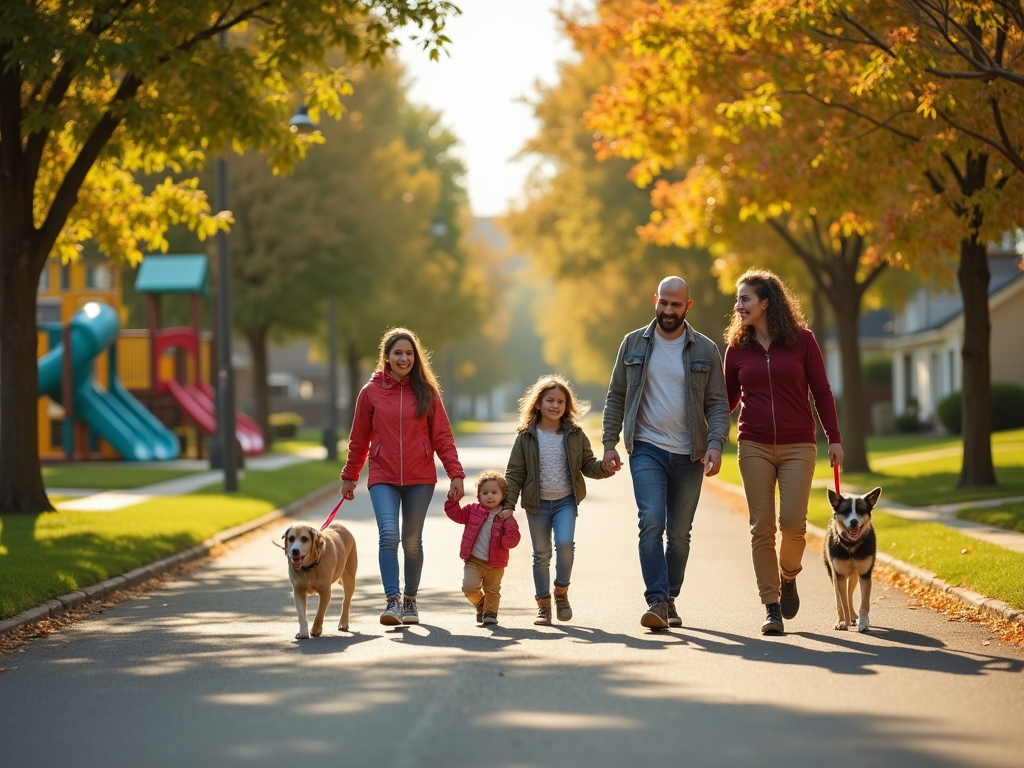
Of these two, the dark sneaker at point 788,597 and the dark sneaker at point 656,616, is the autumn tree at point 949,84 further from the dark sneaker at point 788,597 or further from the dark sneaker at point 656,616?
the dark sneaker at point 656,616

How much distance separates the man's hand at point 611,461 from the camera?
918cm

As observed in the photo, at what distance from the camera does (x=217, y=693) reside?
24.9 ft

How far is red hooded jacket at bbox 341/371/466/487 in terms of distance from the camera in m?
10.0

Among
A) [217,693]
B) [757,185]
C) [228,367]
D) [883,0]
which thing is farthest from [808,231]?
[217,693]

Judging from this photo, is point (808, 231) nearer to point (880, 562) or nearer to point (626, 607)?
point (880, 562)

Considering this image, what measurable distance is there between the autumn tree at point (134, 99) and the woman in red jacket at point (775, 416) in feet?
25.7

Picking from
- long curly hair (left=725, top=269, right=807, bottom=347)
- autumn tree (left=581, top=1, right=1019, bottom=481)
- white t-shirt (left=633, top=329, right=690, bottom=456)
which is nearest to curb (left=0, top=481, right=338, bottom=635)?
white t-shirt (left=633, top=329, right=690, bottom=456)

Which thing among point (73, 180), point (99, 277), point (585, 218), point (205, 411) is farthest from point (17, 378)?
point (99, 277)

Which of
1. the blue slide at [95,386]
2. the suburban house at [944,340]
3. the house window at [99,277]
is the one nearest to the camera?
the blue slide at [95,386]

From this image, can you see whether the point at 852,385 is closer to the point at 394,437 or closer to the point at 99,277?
the point at 394,437

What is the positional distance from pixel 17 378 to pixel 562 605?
9794mm

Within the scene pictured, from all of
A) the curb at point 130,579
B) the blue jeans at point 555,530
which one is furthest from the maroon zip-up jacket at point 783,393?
the curb at point 130,579

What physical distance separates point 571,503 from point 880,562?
498 cm

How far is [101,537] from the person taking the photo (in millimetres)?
15570
